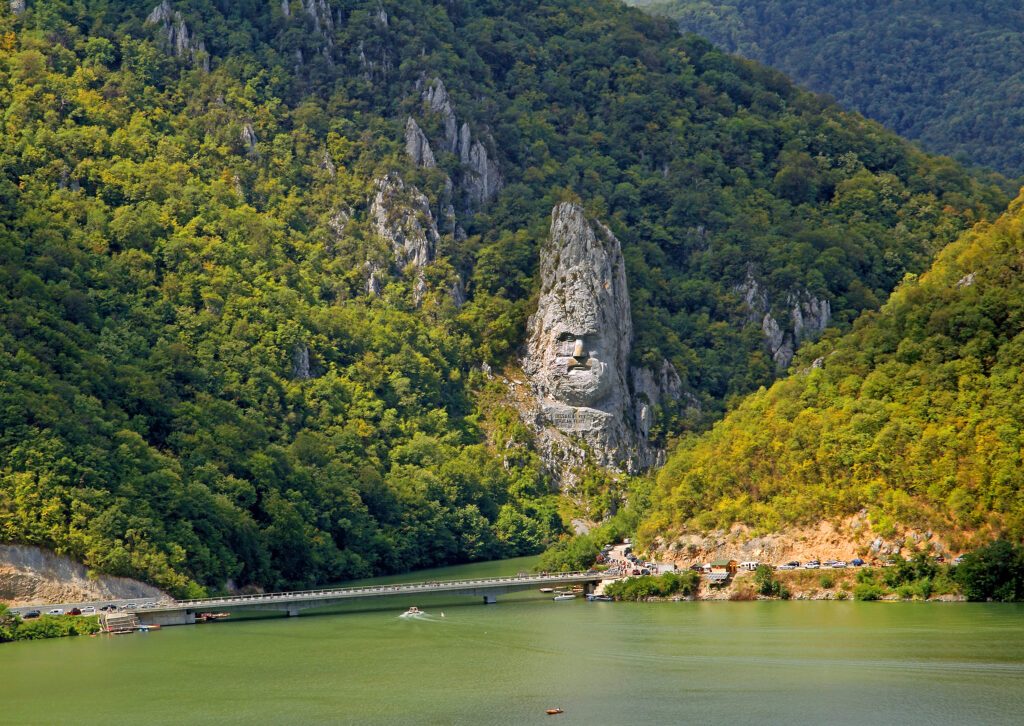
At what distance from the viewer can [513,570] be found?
6388 inches

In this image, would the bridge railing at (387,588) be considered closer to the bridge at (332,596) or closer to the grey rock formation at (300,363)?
the bridge at (332,596)

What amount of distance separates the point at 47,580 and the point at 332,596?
2280 cm

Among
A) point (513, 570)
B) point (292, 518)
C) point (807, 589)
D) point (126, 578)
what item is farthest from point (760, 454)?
point (126, 578)

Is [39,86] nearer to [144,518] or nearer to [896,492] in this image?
[144,518]

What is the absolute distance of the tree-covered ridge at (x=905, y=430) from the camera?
4734 inches

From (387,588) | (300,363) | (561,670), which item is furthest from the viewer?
(300,363)

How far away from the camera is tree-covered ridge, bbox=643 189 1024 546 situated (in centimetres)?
12025

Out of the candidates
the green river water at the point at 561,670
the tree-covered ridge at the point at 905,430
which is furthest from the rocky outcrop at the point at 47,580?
the tree-covered ridge at the point at 905,430

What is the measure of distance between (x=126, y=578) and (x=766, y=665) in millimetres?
58457

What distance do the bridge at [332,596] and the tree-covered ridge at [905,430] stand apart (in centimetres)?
948

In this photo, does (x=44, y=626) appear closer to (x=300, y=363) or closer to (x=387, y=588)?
(x=387, y=588)

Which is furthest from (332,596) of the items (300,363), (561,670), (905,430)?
(300,363)

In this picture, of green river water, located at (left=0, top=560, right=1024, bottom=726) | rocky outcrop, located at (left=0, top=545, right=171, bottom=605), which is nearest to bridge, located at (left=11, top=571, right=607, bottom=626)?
rocky outcrop, located at (left=0, top=545, right=171, bottom=605)

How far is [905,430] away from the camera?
5000 inches
